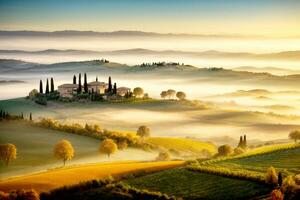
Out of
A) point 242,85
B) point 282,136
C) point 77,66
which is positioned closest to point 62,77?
point 77,66

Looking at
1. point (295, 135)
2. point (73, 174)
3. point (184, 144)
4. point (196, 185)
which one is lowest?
point (196, 185)

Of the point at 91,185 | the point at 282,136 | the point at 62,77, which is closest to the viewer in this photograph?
the point at 91,185

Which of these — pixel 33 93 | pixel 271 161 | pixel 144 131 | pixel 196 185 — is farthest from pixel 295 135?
pixel 33 93

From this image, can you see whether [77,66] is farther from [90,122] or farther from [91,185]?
[91,185]

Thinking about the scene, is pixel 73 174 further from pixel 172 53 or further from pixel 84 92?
pixel 172 53

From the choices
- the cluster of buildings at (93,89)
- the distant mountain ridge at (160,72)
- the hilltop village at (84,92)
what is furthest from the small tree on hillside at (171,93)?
the cluster of buildings at (93,89)

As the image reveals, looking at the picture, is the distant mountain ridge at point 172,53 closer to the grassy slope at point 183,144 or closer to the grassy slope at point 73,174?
the grassy slope at point 183,144
